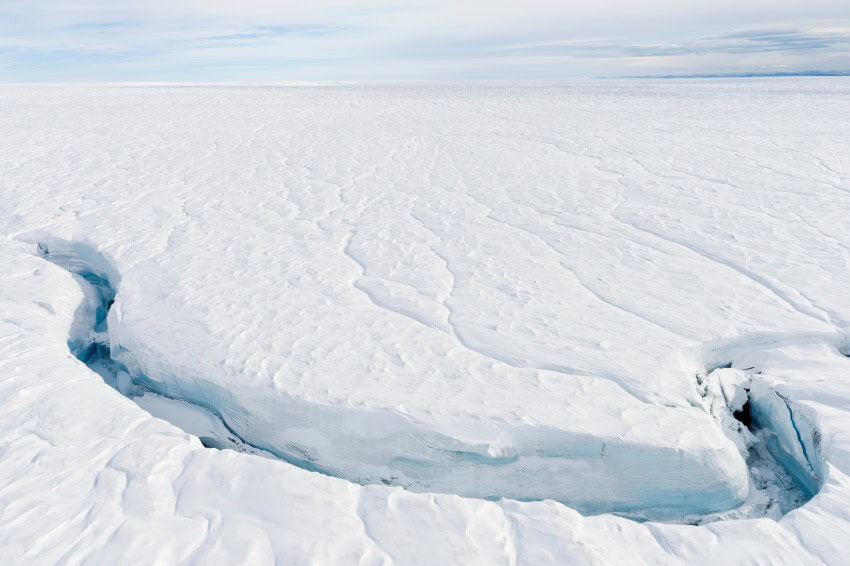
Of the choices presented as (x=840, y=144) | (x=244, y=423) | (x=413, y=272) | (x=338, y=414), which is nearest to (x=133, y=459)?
(x=244, y=423)

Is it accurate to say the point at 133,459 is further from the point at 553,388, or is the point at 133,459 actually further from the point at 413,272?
the point at 413,272

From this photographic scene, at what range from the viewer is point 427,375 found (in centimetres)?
196

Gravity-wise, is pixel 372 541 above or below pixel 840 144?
above

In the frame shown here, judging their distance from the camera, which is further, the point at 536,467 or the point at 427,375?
the point at 427,375

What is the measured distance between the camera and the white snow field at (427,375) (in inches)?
55.4

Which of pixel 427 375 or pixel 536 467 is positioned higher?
pixel 427 375

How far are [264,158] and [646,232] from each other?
3660 mm

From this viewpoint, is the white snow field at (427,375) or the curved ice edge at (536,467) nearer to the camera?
the white snow field at (427,375)

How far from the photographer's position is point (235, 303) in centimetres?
246

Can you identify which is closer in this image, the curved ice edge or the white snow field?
the white snow field

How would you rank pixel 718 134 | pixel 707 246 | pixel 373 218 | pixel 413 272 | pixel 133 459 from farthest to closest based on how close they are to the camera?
pixel 718 134, pixel 373 218, pixel 707 246, pixel 413 272, pixel 133 459

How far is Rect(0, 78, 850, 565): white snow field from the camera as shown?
1406 millimetres

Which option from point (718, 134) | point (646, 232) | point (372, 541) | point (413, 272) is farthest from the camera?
point (718, 134)

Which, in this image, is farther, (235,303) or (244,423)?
(235,303)
